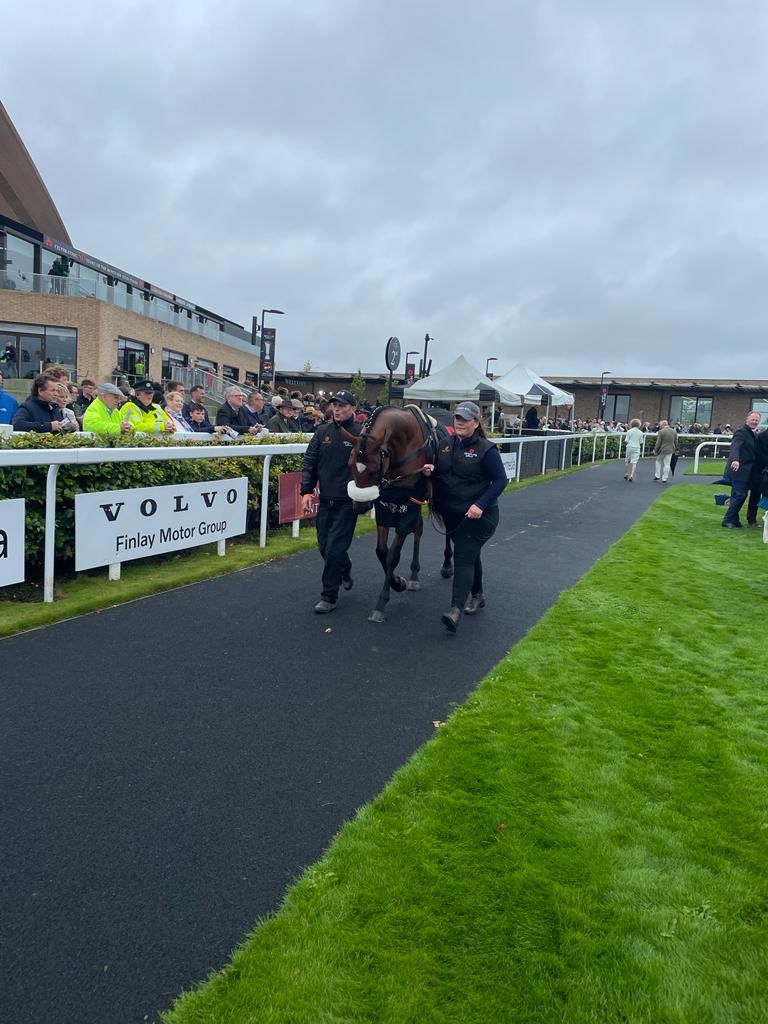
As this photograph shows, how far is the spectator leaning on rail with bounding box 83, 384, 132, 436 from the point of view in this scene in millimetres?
7824

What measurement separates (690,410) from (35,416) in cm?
4930

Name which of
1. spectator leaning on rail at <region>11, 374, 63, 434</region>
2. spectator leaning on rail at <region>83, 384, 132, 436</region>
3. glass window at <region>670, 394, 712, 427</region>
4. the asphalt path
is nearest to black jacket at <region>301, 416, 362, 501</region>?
the asphalt path

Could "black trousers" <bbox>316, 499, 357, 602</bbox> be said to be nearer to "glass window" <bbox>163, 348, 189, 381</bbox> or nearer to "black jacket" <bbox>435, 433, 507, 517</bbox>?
"black jacket" <bbox>435, 433, 507, 517</bbox>

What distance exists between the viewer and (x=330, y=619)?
595cm

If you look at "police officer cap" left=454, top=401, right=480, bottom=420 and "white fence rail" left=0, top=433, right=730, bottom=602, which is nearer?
"white fence rail" left=0, top=433, right=730, bottom=602

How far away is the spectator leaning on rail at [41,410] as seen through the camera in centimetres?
741

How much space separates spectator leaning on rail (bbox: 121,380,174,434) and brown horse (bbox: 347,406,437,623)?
3.33m

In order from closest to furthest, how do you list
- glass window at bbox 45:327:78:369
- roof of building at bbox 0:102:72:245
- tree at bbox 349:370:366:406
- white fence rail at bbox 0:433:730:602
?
white fence rail at bbox 0:433:730:602, glass window at bbox 45:327:78:369, roof of building at bbox 0:102:72:245, tree at bbox 349:370:366:406

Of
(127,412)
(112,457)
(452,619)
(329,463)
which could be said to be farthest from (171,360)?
(452,619)

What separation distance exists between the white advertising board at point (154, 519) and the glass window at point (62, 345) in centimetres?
2378


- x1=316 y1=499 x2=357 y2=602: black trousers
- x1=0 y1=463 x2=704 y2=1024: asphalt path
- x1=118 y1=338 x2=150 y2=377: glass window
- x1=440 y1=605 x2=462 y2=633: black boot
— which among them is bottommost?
x1=0 y1=463 x2=704 y2=1024: asphalt path

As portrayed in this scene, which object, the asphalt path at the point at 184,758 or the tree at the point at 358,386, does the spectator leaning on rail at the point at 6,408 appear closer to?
the asphalt path at the point at 184,758

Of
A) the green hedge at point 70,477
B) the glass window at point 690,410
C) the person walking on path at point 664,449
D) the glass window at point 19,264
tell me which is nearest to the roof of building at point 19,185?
the glass window at point 19,264

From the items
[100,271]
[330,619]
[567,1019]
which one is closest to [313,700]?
[330,619]
